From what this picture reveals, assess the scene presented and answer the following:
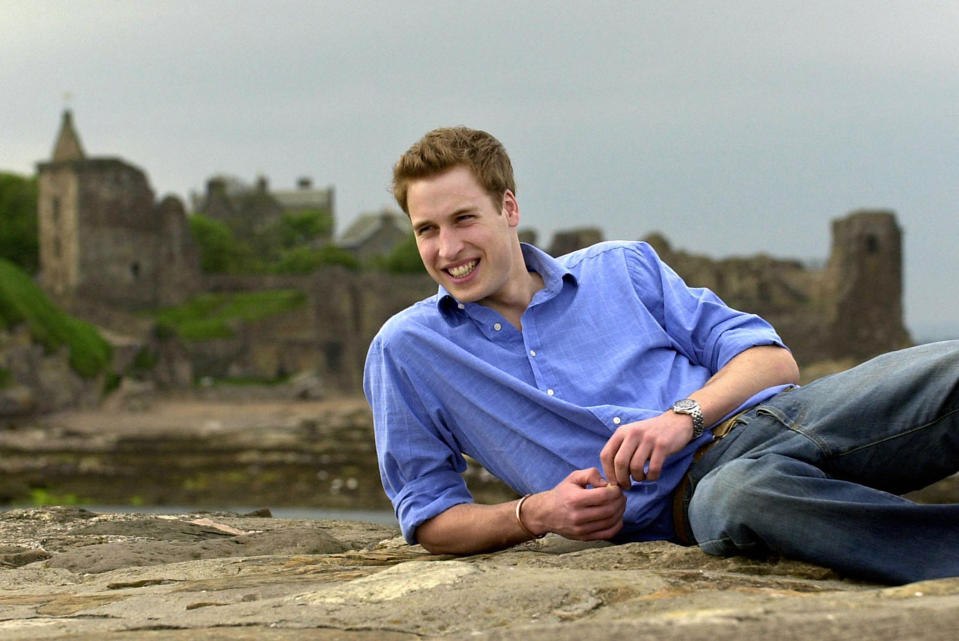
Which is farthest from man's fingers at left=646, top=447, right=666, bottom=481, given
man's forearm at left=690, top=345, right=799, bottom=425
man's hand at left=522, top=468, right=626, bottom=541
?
man's forearm at left=690, top=345, right=799, bottom=425

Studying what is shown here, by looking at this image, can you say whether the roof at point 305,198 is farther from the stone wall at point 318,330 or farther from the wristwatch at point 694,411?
the wristwatch at point 694,411

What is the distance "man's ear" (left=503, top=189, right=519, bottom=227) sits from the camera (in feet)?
12.8

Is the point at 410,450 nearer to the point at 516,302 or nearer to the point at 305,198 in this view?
the point at 516,302

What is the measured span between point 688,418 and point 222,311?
184ft

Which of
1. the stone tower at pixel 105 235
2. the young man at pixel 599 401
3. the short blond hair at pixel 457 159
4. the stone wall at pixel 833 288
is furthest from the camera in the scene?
the stone tower at pixel 105 235

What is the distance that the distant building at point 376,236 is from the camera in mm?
83562

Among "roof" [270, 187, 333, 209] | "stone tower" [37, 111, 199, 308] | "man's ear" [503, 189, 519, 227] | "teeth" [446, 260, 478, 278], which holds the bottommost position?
"teeth" [446, 260, 478, 278]

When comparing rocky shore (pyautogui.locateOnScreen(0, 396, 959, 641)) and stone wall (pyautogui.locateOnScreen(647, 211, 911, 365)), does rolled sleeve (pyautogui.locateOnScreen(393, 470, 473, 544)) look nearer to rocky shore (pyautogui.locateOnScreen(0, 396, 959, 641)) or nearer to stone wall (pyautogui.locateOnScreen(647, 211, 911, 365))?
rocky shore (pyautogui.locateOnScreen(0, 396, 959, 641))

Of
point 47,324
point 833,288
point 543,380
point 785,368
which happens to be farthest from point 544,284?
point 833,288

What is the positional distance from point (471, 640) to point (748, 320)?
1.93 metres

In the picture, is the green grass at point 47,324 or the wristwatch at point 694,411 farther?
the green grass at point 47,324

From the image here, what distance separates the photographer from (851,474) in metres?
3.36

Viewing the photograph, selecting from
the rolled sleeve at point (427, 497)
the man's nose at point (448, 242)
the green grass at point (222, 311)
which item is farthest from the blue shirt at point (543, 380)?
the green grass at point (222, 311)

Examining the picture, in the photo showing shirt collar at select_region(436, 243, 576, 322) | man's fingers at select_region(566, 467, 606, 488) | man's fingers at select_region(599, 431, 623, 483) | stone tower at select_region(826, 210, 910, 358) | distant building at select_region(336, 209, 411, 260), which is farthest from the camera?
distant building at select_region(336, 209, 411, 260)
